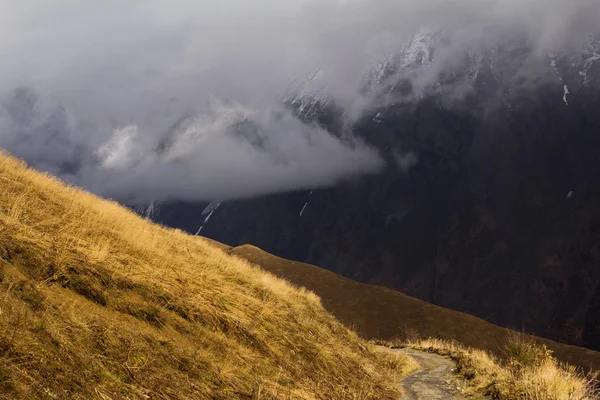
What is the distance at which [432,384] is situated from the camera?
1488 centimetres

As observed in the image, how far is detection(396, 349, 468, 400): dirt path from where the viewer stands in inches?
501

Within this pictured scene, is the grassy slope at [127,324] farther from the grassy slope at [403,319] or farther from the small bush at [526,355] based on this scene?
the grassy slope at [403,319]

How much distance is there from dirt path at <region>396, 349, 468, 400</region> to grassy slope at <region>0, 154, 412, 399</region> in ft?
3.04

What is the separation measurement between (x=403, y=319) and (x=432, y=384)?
5949cm

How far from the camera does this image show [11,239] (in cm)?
845

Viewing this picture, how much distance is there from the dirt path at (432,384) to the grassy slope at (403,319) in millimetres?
43967

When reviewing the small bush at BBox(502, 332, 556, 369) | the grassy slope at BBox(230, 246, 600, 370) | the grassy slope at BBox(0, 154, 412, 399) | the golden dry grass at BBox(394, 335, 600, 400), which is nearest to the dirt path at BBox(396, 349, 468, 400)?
the golden dry grass at BBox(394, 335, 600, 400)

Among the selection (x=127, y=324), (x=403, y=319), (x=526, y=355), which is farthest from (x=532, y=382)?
(x=403, y=319)

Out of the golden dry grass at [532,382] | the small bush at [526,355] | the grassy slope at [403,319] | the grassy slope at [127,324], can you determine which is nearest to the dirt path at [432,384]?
the golden dry grass at [532,382]

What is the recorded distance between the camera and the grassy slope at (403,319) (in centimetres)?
6512

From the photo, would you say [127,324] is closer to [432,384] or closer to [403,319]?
[432,384]

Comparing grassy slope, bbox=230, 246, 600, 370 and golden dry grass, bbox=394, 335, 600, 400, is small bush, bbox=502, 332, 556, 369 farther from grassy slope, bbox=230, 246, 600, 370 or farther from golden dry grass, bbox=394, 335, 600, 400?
grassy slope, bbox=230, 246, 600, 370

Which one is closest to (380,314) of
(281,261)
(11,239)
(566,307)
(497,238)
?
(281,261)

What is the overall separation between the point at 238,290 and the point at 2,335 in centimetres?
832
